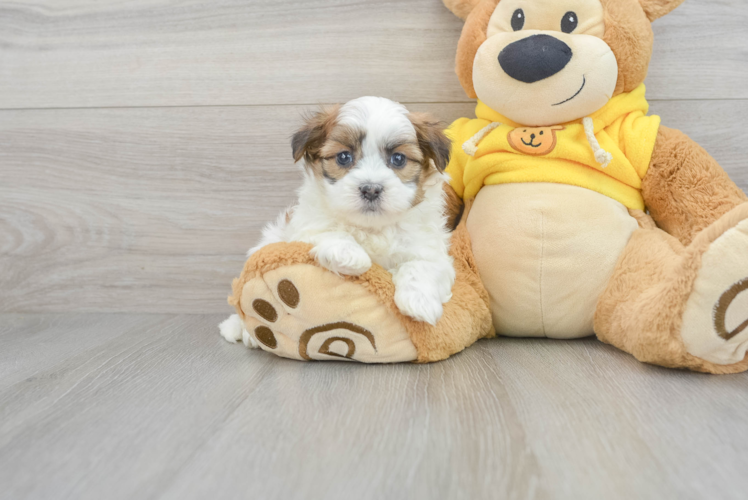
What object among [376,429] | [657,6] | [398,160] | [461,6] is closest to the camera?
[376,429]

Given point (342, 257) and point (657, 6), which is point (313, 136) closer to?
point (342, 257)

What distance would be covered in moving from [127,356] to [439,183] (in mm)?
935

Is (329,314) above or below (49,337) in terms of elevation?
above

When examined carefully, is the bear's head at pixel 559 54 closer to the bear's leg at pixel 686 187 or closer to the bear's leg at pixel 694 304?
the bear's leg at pixel 686 187

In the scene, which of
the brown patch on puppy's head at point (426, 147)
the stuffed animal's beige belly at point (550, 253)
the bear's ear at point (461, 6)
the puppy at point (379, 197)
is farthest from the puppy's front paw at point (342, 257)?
the bear's ear at point (461, 6)

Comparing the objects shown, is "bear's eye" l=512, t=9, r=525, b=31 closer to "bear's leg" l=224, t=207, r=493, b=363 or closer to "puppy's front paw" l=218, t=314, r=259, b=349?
"bear's leg" l=224, t=207, r=493, b=363

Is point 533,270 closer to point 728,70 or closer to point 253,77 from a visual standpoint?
point 728,70

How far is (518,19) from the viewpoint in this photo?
135 cm

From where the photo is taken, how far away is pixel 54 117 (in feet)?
5.93

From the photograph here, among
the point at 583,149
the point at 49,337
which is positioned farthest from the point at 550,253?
the point at 49,337

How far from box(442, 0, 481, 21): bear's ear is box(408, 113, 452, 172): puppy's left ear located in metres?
0.41

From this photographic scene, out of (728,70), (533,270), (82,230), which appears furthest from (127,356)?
(728,70)

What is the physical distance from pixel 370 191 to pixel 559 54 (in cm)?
57

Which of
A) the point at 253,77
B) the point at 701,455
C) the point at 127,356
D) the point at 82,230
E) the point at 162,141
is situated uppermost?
the point at 253,77
